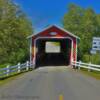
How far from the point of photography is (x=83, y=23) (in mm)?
90812

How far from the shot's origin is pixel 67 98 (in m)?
15.8

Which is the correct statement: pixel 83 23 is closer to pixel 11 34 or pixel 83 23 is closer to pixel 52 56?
pixel 52 56

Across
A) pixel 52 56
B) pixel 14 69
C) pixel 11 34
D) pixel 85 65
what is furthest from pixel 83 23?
pixel 14 69

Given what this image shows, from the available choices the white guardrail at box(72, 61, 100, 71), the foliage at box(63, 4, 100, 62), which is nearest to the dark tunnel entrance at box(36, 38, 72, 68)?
the white guardrail at box(72, 61, 100, 71)

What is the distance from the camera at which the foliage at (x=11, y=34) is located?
55.1 m

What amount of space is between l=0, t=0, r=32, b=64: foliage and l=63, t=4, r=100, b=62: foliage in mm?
30814

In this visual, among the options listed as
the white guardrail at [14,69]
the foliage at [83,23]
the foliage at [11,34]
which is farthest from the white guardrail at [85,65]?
the foliage at [83,23]

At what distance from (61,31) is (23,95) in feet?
103

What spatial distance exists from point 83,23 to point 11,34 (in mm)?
36417

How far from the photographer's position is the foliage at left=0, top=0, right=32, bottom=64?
2168 inches

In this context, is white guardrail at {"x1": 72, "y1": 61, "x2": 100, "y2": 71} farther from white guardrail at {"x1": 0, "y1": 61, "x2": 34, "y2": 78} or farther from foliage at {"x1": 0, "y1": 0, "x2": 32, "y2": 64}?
foliage at {"x1": 0, "y1": 0, "x2": 32, "y2": 64}

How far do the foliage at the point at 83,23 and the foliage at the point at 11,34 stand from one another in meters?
30.8

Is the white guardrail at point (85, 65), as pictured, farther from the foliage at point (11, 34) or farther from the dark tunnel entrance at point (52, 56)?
the foliage at point (11, 34)

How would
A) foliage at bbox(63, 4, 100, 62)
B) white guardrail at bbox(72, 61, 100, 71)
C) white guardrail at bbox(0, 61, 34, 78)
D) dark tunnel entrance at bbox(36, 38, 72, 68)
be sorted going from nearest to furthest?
white guardrail at bbox(0, 61, 34, 78), white guardrail at bbox(72, 61, 100, 71), dark tunnel entrance at bbox(36, 38, 72, 68), foliage at bbox(63, 4, 100, 62)
